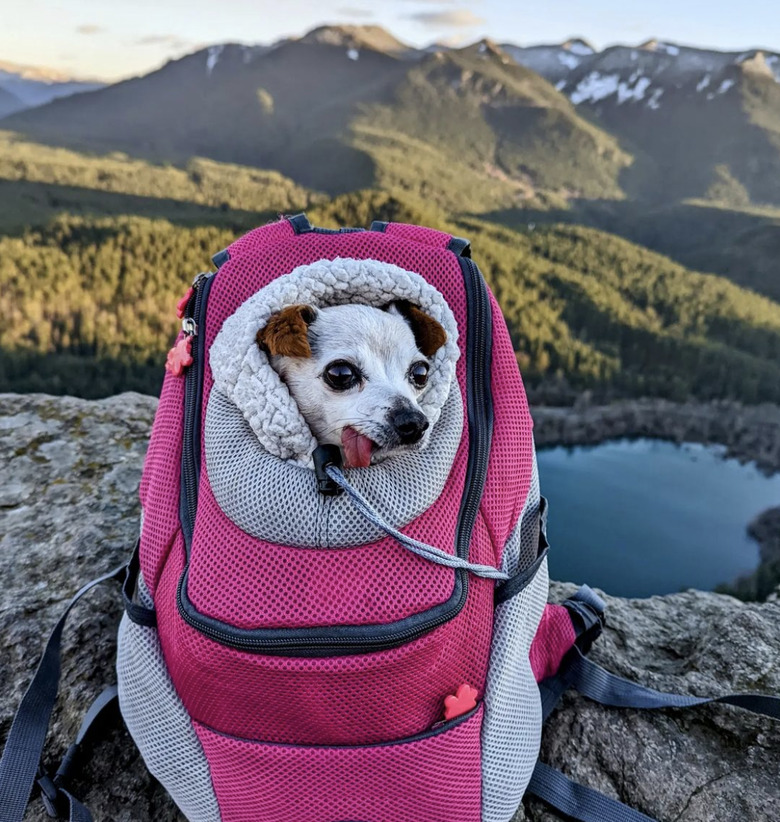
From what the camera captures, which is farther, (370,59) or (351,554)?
(370,59)

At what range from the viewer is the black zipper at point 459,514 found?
110cm

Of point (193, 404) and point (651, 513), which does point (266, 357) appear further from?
point (651, 513)

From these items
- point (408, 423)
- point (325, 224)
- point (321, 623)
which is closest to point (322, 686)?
point (321, 623)

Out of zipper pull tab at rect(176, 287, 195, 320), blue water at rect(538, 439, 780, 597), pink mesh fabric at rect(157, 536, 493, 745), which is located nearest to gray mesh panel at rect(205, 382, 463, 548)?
pink mesh fabric at rect(157, 536, 493, 745)

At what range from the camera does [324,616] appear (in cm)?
110

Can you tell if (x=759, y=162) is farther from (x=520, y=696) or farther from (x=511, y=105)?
(x=520, y=696)

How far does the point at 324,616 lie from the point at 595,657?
3.56 ft

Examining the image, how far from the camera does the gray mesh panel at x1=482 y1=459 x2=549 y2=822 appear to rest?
1251mm

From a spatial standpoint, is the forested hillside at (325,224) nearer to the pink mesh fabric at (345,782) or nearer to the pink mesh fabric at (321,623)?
the pink mesh fabric at (321,623)

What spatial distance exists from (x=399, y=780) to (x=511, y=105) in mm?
34199

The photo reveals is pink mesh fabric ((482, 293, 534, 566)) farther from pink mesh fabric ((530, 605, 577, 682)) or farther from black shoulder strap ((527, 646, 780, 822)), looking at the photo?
black shoulder strap ((527, 646, 780, 822))

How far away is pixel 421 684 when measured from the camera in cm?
118

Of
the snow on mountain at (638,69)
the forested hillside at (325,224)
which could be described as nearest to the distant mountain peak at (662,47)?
the snow on mountain at (638,69)

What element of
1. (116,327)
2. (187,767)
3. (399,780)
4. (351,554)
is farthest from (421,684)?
(116,327)
